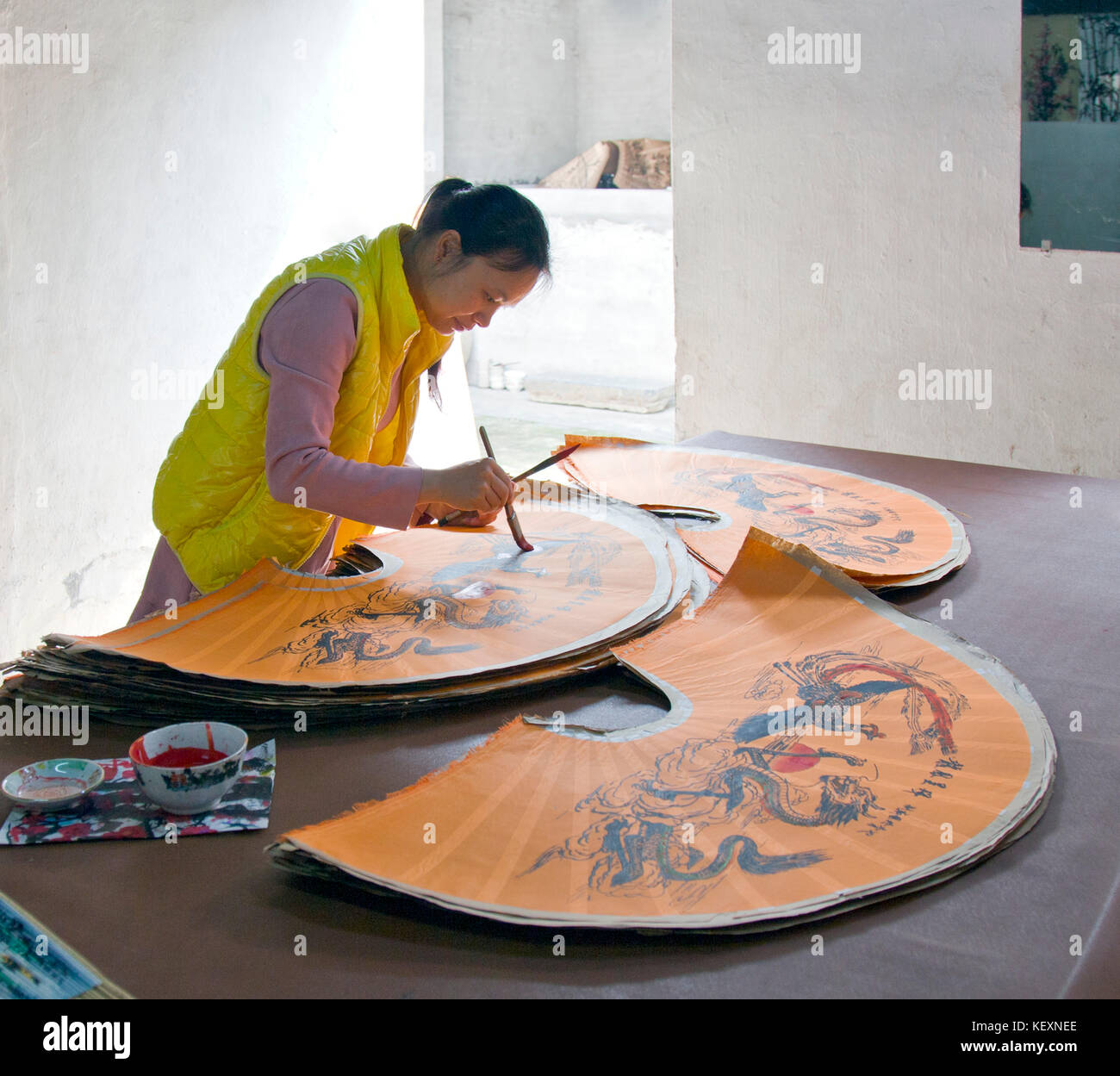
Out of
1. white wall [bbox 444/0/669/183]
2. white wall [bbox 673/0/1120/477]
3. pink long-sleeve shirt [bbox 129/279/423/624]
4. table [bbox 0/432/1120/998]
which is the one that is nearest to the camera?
table [bbox 0/432/1120/998]

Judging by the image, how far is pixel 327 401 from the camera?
1.51 meters

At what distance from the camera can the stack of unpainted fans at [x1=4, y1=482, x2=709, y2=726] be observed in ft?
3.82

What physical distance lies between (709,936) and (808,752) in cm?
29

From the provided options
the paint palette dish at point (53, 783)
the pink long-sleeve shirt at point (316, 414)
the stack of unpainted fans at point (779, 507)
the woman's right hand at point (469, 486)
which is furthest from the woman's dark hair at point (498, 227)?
the paint palette dish at point (53, 783)

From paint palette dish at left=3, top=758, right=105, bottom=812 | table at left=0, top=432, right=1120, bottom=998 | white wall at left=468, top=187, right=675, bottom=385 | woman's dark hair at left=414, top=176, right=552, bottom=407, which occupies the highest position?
white wall at left=468, top=187, right=675, bottom=385

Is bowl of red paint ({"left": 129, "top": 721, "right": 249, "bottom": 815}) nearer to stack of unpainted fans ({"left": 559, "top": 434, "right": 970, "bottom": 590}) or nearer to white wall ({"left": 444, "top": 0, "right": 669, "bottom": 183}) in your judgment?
stack of unpainted fans ({"left": 559, "top": 434, "right": 970, "bottom": 590})

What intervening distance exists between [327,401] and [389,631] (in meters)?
0.37

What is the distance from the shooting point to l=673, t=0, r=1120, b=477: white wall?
2979mm

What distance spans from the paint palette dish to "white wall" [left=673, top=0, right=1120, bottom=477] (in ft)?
8.93

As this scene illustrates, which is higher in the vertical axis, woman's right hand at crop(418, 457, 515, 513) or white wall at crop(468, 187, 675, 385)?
white wall at crop(468, 187, 675, 385)

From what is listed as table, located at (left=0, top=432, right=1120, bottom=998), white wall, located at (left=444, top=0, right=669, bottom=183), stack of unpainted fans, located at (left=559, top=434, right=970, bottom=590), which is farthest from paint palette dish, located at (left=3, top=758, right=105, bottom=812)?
white wall, located at (left=444, top=0, right=669, bottom=183)

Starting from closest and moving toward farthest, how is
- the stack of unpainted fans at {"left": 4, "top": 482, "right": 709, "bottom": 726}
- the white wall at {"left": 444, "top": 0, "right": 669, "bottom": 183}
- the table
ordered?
the table → the stack of unpainted fans at {"left": 4, "top": 482, "right": 709, "bottom": 726} → the white wall at {"left": 444, "top": 0, "right": 669, "bottom": 183}

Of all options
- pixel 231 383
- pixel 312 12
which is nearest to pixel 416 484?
pixel 231 383

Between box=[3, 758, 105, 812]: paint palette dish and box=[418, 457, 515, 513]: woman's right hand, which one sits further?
box=[418, 457, 515, 513]: woman's right hand
